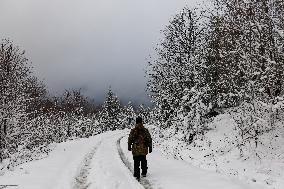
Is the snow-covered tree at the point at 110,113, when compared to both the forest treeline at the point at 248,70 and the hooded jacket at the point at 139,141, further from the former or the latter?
the hooded jacket at the point at 139,141

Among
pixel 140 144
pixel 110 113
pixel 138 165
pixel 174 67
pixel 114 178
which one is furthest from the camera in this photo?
pixel 110 113

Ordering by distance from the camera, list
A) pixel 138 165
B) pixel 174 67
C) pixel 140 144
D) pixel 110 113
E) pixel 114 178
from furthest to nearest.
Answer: pixel 110 113, pixel 174 67, pixel 140 144, pixel 138 165, pixel 114 178

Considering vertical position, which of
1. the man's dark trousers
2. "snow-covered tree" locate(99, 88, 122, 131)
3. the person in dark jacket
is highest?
"snow-covered tree" locate(99, 88, 122, 131)

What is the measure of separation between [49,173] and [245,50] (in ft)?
33.9

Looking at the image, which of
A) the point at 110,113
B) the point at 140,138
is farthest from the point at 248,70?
the point at 110,113

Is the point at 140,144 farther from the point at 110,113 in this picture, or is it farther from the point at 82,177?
the point at 110,113

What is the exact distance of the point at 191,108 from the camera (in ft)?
85.4

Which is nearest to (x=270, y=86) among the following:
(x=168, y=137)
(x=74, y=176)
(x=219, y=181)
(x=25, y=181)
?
(x=219, y=181)

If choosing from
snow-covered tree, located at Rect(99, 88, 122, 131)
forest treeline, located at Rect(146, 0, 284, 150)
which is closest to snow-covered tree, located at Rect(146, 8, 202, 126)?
forest treeline, located at Rect(146, 0, 284, 150)

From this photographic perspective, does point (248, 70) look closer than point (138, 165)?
No

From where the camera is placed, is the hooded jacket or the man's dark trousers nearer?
the man's dark trousers

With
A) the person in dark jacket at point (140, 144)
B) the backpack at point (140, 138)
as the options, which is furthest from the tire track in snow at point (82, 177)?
the backpack at point (140, 138)

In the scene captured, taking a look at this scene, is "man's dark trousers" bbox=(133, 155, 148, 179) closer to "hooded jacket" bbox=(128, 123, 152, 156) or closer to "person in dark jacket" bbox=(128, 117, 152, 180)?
"person in dark jacket" bbox=(128, 117, 152, 180)

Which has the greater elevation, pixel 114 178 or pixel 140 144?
pixel 140 144
